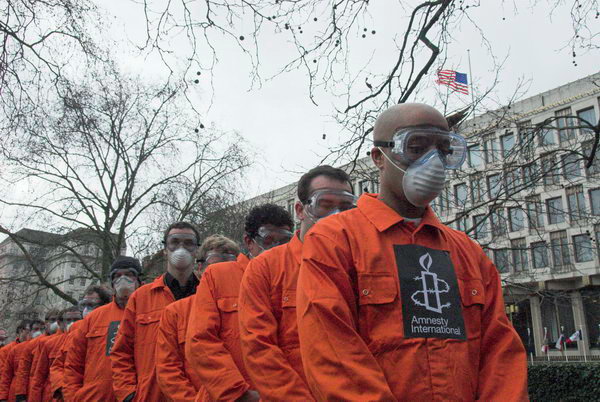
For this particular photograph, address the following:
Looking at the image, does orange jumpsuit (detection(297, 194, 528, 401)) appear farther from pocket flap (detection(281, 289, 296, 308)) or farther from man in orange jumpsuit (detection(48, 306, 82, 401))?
man in orange jumpsuit (detection(48, 306, 82, 401))

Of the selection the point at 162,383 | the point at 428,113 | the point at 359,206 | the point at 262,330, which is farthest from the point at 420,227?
the point at 162,383

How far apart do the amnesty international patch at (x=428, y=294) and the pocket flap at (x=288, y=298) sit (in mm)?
926

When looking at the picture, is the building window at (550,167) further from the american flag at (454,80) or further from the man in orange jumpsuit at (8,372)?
the man in orange jumpsuit at (8,372)

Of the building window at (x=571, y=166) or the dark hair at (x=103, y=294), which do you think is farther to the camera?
the building window at (x=571, y=166)

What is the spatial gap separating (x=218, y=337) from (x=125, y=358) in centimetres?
139

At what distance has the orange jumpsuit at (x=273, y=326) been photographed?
95.0 inches

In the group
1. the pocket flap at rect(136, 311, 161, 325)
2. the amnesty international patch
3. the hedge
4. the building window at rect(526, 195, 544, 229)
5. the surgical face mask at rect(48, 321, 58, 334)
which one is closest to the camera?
the amnesty international patch

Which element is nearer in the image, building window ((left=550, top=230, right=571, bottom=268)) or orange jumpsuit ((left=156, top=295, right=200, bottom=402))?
orange jumpsuit ((left=156, top=295, right=200, bottom=402))

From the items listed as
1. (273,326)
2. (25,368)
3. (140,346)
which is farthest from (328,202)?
(25,368)

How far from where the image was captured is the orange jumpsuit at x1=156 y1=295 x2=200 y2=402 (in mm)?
3596

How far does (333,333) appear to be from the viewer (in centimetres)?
176

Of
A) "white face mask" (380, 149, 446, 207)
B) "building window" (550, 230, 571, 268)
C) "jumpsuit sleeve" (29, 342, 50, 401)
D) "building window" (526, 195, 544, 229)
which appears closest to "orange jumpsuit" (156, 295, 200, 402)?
"white face mask" (380, 149, 446, 207)

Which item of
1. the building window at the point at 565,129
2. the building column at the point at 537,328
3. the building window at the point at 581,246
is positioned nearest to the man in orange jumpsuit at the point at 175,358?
the building window at the point at 565,129

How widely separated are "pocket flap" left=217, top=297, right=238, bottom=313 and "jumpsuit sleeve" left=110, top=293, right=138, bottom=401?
3.77 ft
